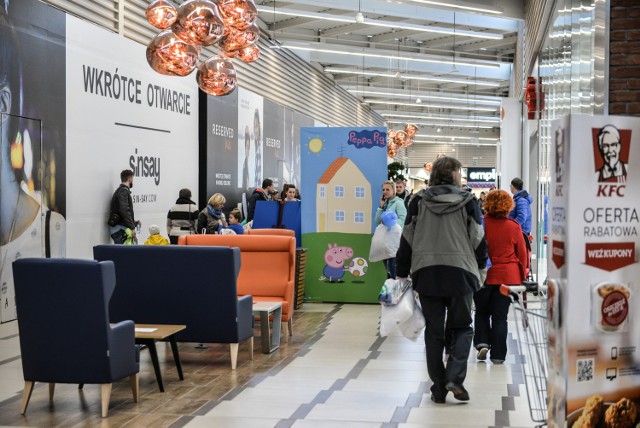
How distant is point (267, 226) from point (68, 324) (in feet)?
21.9

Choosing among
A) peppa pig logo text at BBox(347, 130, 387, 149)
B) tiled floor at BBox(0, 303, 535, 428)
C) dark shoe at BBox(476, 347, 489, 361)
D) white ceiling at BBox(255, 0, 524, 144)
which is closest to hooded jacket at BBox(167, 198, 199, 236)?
peppa pig logo text at BBox(347, 130, 387, 149)

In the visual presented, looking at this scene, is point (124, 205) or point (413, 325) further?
point (124, 205)

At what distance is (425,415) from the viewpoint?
555cm

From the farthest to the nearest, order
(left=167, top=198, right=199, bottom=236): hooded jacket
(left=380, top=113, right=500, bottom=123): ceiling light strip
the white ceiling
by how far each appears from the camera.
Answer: (left=380, top=113, right=500, bottom=123): ceiling light strip
the white ceiling
(left=167, top=198, right=199, bottom=236): hooded jacket

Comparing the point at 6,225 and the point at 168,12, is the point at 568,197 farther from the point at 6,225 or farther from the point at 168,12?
the point at 6,225

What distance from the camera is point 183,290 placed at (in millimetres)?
7051

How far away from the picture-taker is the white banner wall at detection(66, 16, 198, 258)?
1042cm

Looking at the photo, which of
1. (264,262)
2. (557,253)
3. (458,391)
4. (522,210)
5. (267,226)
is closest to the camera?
(557,253)

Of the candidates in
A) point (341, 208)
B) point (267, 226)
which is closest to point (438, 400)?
point (341, 208)

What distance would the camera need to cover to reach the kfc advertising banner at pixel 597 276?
339cm

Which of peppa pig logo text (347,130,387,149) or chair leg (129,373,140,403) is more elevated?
peppa pig logo text (347,130,387,149)

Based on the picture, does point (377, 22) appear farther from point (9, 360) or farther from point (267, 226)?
point (9, 360)

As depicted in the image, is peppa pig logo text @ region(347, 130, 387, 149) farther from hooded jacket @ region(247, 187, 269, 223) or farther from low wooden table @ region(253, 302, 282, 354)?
low wooden table @ region(253, 302, 282, 354)

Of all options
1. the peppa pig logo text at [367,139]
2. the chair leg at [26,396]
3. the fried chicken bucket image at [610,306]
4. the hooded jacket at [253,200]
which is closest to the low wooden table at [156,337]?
the chair leg at [26,396]
